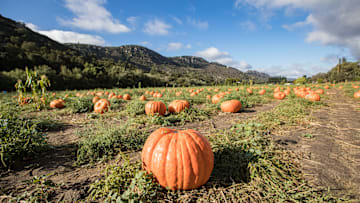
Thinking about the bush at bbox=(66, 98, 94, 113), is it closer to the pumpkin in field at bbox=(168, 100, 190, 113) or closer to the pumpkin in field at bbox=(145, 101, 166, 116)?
the pumpkin in field at bbox=(145, 101, 166, 116)

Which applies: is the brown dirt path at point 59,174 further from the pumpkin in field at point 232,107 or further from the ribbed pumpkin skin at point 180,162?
the pumpkin in field at point 232,107

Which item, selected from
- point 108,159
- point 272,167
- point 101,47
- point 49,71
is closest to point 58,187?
point 108,159

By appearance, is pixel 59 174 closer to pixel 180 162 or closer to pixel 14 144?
pixel 14 144

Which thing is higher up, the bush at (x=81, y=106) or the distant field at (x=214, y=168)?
the bush at (x=81, y=106)

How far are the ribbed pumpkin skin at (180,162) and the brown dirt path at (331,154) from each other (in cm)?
136

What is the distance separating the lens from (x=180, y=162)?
175cm

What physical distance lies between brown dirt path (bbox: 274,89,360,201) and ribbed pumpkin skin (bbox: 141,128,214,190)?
1.36 meters

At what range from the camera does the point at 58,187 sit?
1.91 m

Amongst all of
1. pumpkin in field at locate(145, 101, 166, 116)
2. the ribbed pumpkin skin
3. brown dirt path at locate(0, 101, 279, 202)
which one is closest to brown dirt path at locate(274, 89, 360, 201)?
the ribbed pumpkin skin

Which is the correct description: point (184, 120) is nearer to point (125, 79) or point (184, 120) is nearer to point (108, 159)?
point (108, 159)

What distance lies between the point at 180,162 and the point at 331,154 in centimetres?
254

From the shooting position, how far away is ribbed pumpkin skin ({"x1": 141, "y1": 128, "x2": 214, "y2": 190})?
1.74m

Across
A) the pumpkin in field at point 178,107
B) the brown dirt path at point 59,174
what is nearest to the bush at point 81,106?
the brown dirt path at point 59,174

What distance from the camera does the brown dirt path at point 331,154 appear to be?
71.7 inches
